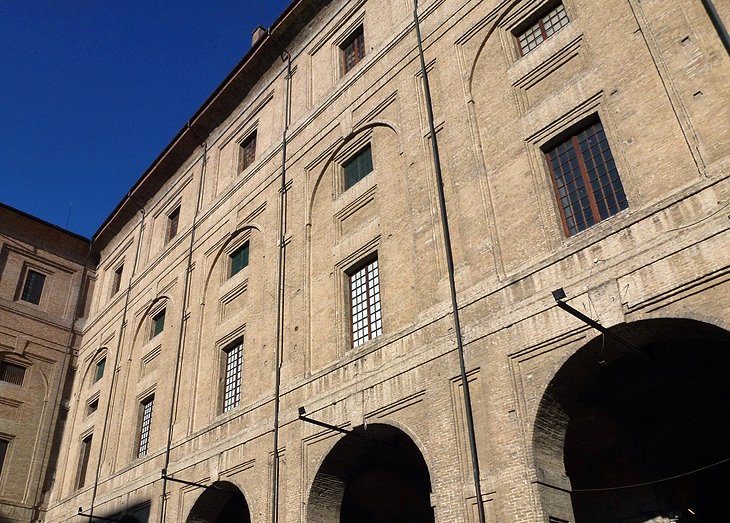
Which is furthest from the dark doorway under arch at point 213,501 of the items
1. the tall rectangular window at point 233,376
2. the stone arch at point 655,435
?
the stone arch at point 655,435

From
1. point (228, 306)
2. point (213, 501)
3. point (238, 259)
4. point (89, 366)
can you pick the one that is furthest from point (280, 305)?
point (89, 366)

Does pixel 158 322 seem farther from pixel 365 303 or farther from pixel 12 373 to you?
pixel 365 303

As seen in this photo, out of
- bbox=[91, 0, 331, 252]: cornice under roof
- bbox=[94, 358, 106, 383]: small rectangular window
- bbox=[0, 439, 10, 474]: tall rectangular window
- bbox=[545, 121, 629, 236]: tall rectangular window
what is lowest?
bbox=[545, 121, 629, 236]: tall rectangular window

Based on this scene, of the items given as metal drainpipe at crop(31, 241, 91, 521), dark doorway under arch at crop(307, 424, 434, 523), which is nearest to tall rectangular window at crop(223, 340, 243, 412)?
dark doorway under arch at crop(307, 424, 434, 523)

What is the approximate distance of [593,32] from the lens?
387 inches

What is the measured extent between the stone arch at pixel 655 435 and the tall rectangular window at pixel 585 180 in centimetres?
198

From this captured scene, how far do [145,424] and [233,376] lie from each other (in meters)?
4.56

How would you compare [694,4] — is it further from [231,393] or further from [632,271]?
[231,393]

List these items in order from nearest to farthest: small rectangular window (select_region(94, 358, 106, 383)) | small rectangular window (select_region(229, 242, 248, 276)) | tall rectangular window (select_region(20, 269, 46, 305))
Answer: small rectangular window (select_region(229, 242, 248, 276)), small rectangular window (select_region(94, 358, 106, 383)), tall rectangular window (select_region(20, 269, 46, 305))

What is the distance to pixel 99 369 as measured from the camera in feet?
74.8

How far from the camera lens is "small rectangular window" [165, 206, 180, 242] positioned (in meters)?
21.2

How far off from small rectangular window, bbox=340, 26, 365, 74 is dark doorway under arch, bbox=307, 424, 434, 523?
8750 millimetres

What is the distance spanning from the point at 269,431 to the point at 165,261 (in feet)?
30.9

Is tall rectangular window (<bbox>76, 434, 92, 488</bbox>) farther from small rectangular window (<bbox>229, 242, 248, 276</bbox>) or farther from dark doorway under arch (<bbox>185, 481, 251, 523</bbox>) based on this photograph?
small rectangular window (<bbox>229, 242, 248, 276</bbox>)
